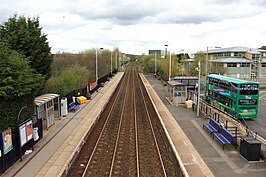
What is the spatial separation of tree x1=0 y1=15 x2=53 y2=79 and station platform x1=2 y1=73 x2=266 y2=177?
5.35m

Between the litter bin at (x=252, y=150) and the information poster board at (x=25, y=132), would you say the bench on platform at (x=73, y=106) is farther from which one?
the litter bin at (x=252, y=150)

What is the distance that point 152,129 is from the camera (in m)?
19.6

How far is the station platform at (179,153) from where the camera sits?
11.2 m

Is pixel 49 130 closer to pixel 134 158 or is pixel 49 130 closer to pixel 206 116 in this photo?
pixel 134 158

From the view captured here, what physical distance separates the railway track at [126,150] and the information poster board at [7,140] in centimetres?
279

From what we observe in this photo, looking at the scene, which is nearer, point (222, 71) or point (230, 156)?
point (230, 156)

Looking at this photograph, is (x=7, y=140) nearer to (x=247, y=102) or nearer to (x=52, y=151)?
(x=52, y=151)

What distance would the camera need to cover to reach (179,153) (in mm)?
13250

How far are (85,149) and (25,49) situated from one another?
10.3 m

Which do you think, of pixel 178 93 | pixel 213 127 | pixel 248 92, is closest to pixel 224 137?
pixel 213 127

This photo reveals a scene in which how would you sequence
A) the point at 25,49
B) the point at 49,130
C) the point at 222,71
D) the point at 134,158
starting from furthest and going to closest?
the point at 222,71, the point at 25,49, the point at 49,130, the point at 134,158

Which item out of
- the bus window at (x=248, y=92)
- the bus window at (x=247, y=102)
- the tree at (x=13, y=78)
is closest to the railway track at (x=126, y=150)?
the tree at (x=13, y=78)

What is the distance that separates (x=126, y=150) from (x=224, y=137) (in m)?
5.46

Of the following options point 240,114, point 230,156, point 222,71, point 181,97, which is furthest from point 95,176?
point 222,71
